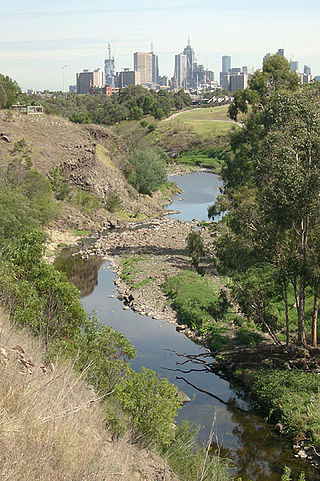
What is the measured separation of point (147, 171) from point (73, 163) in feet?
36.1

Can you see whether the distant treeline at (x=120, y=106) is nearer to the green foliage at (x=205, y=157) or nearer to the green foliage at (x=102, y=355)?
the green foliage at (x=205, y=157)

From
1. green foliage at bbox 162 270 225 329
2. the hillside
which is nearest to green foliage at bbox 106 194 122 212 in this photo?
the hillside

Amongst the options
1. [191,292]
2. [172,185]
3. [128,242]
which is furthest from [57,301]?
[172,185]

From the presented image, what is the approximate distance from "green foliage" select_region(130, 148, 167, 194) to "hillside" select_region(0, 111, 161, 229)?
1.38 meters

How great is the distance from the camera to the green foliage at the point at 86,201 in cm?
4994

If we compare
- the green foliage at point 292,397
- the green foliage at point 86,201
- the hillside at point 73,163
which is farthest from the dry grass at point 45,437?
the green foliage at point 86,201

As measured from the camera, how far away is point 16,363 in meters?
9.23

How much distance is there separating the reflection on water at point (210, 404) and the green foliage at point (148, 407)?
1.18m

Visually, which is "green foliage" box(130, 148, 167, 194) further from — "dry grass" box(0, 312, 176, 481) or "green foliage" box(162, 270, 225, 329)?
"dry grass" box(0, 312, 176, 481)

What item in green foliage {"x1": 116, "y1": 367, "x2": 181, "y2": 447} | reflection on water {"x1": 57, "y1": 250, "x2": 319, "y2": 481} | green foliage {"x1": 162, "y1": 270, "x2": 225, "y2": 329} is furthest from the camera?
green foliage {"x1": 162, "y1": 270, "x2": 225, "y2": 329}

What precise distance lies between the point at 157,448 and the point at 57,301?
5.79 meters

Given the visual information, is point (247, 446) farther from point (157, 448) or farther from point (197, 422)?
point (157, 448)

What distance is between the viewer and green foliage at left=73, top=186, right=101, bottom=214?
4994 centimetres

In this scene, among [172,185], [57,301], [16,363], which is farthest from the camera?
[172,185]
